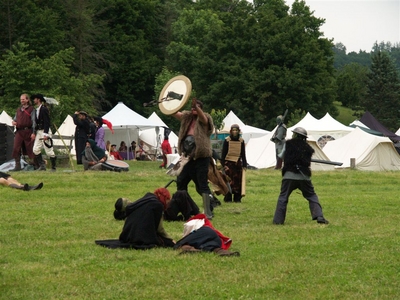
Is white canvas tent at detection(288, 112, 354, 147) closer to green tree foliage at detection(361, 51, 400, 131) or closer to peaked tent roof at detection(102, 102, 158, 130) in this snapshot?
peaked tent roof at detection(102, 102, 158, 130)

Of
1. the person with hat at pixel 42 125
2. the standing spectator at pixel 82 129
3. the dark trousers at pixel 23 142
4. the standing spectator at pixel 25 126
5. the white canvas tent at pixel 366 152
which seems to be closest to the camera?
the person with hat at pixel 42 125

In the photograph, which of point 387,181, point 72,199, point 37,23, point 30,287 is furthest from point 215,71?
point 30,287

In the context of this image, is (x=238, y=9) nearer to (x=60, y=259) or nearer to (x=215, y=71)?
(x=215, y=71)

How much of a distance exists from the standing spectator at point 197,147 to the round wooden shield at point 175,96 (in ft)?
1.33

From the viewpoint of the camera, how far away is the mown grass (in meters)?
8.23

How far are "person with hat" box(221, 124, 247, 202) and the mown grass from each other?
0.41m

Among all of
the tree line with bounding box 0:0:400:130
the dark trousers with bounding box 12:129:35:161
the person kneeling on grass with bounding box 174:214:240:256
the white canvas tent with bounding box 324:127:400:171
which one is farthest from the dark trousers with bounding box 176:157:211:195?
the tree line with bounding box 0:0:400:130

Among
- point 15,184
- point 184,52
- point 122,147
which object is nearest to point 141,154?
point 122,147

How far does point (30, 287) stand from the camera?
8281mm

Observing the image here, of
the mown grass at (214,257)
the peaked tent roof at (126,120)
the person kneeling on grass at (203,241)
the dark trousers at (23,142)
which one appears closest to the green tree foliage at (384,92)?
the peaked tent roof at (126,120)

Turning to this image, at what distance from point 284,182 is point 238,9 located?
7244cm

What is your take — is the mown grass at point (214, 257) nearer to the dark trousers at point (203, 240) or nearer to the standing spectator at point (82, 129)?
the dark trousers at point (203, 240)

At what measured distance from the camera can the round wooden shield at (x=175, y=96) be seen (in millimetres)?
14773

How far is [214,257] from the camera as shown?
9.86 meters
